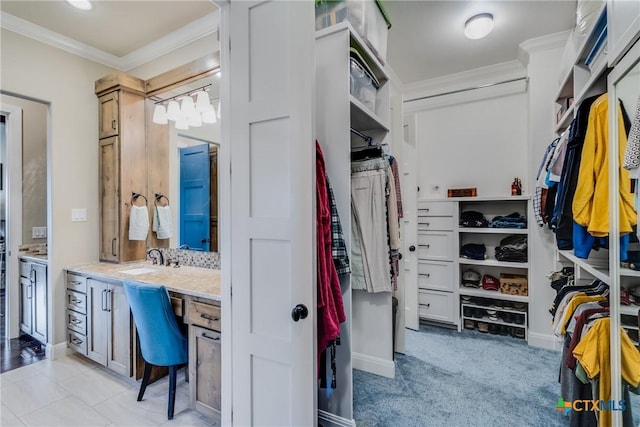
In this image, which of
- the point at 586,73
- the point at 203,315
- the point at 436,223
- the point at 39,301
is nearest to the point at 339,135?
the point at 203,315

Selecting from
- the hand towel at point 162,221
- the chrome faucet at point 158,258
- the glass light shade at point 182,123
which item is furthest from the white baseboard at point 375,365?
the glass light shade at point 182,123

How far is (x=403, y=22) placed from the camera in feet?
8.32

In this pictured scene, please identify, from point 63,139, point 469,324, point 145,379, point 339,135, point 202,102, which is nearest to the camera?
point 339,135

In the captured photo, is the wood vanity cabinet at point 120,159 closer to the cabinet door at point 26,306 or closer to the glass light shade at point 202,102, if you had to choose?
the glass light shade at point 202,102

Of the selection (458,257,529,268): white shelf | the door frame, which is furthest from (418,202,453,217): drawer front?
the door frame

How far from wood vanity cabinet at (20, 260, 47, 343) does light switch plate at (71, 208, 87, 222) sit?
1.66 ft

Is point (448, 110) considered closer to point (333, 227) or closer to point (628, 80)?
point (628, 80)

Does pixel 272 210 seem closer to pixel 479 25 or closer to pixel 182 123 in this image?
pixel 182 123

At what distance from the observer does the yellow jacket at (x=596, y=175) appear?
1302 millimetres

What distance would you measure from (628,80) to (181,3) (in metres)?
2.75

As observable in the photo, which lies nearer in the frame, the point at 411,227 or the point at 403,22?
the point at 403,22

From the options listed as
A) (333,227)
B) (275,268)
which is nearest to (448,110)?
(333,227)

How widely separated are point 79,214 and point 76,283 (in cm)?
66

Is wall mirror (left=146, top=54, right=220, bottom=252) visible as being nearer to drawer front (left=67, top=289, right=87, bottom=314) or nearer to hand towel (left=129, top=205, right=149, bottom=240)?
hand towel (left=129, top=205, right=149, bottom=240)
